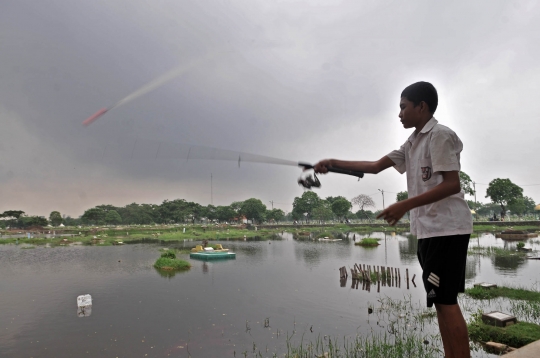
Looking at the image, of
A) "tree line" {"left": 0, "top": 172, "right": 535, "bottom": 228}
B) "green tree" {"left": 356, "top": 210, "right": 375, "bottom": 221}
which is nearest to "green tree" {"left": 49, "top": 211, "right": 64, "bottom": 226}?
"tree line" {"left": 0, "top": 172, "right": 535, "bottom": 228}

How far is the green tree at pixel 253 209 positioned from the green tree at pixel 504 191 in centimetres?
6653


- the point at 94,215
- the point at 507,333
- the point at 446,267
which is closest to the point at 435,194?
the point at 446,267

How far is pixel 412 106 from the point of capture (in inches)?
107

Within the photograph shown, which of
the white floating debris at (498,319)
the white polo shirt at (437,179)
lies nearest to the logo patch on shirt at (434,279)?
the white polo shirt at (437,179)

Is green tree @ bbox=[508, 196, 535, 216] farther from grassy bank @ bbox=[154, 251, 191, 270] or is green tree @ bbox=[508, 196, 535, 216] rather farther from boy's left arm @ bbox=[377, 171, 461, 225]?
boy's left arm @ bbox=[377, 171, 461, 225]

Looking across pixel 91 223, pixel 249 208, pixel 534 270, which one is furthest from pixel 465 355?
pixel 91 223

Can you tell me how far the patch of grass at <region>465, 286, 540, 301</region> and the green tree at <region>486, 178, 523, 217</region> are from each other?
54.7m

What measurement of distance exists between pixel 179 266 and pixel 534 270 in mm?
24141

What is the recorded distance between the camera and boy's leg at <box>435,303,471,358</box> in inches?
91.2

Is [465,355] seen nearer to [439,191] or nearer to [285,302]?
[439,191]

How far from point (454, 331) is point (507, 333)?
902 cm

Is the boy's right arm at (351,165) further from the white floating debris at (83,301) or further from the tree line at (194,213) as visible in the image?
the tree line at (194,213)

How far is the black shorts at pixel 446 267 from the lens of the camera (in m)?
2.33

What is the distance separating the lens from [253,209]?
110m
